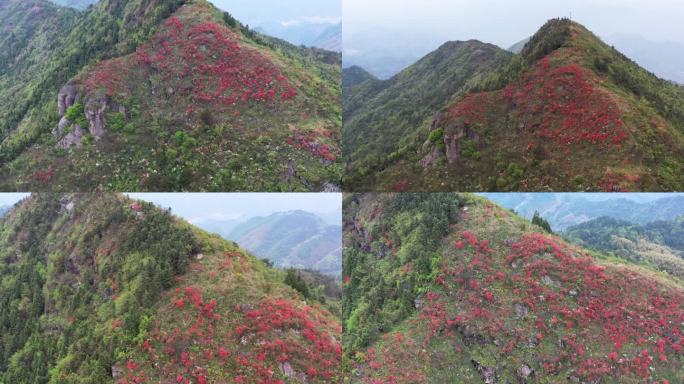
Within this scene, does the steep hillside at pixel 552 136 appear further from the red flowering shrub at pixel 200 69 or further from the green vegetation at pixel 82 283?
the green vegetation at pixel 82 283

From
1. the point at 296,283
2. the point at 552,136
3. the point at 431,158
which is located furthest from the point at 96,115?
the point at 552,136

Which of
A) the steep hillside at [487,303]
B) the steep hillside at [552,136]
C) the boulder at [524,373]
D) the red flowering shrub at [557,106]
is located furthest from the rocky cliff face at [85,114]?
the boulder at [524,373]

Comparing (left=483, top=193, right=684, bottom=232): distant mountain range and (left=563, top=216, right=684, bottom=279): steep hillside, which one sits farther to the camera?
(left=563, top=216, right=684, bottom=279): steep hillside

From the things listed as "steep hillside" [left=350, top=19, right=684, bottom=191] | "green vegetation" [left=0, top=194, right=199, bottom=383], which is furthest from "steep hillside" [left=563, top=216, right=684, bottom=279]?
"green vegetation" [left=0, top=194, right=199, bottom=383]

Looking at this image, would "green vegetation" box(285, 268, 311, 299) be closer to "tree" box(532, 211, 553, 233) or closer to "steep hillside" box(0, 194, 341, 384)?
"steep hillside" box(0, 194, 341, 384)

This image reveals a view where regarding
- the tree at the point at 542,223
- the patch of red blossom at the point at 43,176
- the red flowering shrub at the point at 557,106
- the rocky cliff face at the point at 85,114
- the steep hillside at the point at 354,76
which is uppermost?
the steep hillside at the point at 354,76

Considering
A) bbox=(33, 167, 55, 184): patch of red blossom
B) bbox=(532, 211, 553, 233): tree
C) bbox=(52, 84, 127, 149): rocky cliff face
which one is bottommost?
bbox=(532, 211, 553, 233): tree
